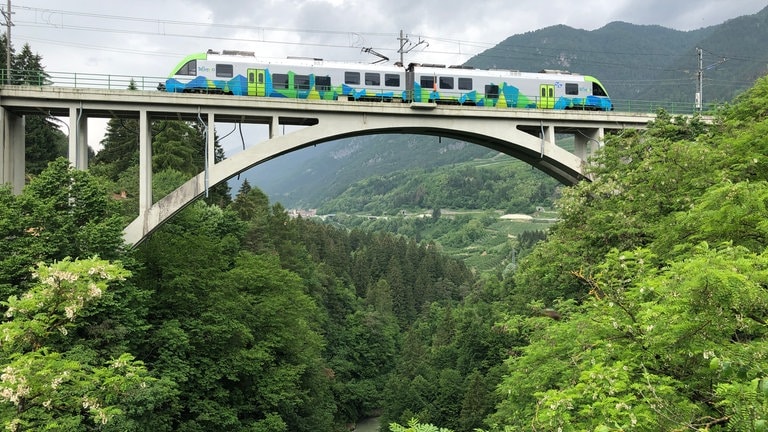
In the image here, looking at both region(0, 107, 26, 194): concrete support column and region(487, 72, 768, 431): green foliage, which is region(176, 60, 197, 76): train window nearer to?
region(0, 107, 26, 194): concrete support column

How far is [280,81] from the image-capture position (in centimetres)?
2344

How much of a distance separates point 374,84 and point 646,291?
689 inches

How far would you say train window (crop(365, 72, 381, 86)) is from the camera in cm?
2430

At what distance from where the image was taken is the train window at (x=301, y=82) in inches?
923

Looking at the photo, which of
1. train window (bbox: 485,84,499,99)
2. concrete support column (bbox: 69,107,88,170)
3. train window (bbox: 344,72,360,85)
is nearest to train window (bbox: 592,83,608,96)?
train window (bbox: 485,84,499,99)

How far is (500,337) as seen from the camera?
4125cm

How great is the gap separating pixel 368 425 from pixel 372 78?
3655 cm

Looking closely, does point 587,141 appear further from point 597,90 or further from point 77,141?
point 77,141

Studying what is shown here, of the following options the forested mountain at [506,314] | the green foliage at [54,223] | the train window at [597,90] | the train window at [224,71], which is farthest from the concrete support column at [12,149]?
the train window at [597,90]

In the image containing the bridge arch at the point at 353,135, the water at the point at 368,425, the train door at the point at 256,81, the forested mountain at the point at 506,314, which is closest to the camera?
the forested mountain at the point at 506,314

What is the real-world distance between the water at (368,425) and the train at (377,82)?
3372cm

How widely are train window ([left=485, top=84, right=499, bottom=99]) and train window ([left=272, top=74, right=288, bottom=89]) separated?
29.7 ft

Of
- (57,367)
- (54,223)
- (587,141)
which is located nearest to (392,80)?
(587,141)

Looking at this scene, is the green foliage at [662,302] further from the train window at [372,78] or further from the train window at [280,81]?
the train window at [280,81]
